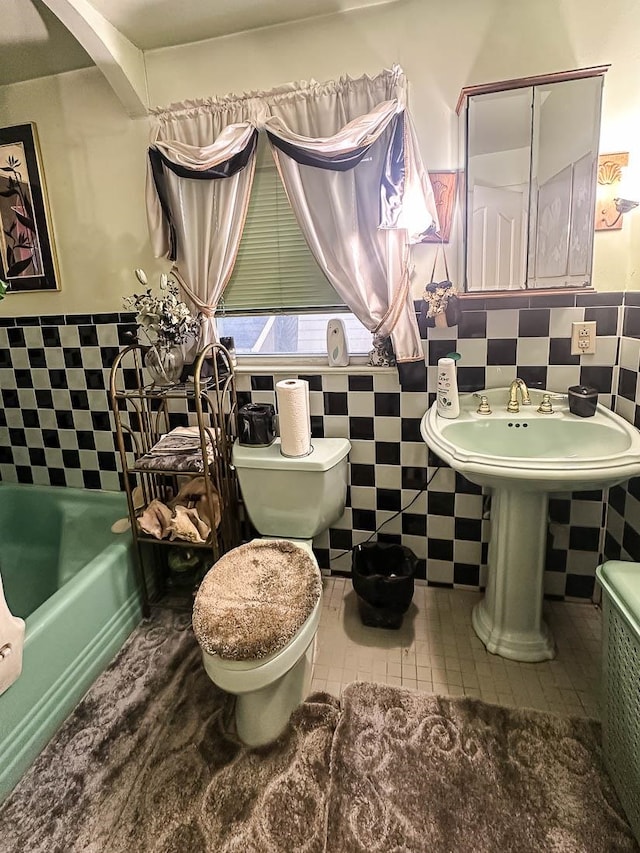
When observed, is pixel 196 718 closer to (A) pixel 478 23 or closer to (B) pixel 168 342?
(B) pixel 168 342

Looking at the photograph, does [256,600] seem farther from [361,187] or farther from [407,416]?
[361,187]

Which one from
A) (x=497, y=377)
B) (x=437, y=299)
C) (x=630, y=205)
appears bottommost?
(x=497, y=377)

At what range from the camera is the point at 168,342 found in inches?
67.4

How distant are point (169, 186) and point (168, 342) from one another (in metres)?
0.65

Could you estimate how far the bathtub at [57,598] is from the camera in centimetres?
131

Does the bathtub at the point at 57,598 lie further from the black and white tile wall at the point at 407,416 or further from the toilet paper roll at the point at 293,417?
the toilet paper roll at the point at 293,417

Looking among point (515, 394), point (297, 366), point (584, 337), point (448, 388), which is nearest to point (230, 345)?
point (297, 366)

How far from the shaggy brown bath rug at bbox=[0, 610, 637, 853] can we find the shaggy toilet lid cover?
374 millimetres

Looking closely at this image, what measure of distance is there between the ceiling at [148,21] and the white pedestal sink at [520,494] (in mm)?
1490

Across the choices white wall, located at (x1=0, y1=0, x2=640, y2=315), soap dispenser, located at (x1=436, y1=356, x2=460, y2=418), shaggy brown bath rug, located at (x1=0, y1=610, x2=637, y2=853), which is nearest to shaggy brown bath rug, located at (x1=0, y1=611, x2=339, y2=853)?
shaggy brown bath rug, located at (x1=0, y1=610, x2=637, y2=853)

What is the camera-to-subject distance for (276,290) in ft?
6.32

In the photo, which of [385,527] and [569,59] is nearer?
[569,59]

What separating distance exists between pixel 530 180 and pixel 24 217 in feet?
6.90

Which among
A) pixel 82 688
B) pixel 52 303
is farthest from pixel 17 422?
pixel 82 688
